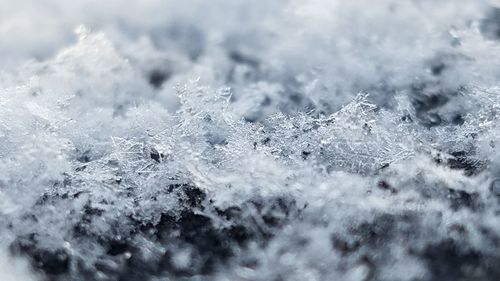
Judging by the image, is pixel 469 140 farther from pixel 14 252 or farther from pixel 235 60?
pixel 14 252

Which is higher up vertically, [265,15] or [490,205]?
[265,15]

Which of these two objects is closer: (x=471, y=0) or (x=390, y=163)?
(x=390, y=163)

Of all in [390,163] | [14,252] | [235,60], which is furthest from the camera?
[235,60]

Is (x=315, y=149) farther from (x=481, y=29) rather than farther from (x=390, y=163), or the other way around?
(x=481, y=29)

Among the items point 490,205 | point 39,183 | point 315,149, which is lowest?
point 490,205

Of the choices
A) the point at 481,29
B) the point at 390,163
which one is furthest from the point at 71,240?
the point at 481,29

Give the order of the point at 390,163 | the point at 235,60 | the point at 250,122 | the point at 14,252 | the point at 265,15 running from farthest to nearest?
the point at 265,15 < the point at 235,60 < the point at 250,122 < the point at 390,163 < the point at 14,252

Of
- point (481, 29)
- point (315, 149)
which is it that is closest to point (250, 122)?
point (315, 149)
